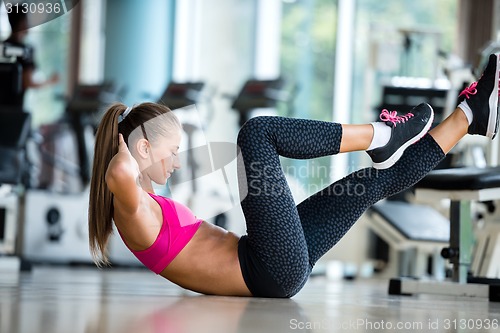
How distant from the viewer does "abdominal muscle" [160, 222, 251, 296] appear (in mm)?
2252

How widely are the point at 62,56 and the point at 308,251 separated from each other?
720cm

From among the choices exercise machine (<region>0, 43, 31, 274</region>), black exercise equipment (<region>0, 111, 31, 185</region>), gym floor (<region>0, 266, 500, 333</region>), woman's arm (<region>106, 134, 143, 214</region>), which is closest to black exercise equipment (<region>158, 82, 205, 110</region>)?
exercise machine (<region>0, 43, 31, 274</region>)

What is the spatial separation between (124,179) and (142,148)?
8.6 inches

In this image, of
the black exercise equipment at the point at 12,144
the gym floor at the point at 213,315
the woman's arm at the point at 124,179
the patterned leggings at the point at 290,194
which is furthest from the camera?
the black exercise equipment at the point at 12,144

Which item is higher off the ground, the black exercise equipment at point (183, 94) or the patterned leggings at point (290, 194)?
the black exercise equipment at point (183, 94)

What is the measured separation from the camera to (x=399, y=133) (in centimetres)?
225

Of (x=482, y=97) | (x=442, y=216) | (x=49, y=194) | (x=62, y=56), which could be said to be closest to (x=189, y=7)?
(x=62, y=56)

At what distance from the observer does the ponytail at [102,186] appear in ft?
7.11

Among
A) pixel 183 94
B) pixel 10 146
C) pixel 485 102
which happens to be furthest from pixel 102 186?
pixel 183 94

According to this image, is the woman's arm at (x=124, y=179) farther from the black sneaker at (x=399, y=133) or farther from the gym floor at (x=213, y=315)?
the black sneaker at (x=399, y=133)

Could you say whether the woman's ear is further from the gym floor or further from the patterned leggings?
the gym floor

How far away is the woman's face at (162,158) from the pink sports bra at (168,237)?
7 cm

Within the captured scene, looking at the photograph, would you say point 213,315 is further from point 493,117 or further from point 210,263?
point 493,117

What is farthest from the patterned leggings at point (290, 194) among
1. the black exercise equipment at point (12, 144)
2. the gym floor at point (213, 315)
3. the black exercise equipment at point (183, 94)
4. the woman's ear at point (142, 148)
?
the black exercise equipment at point (183, 94)
